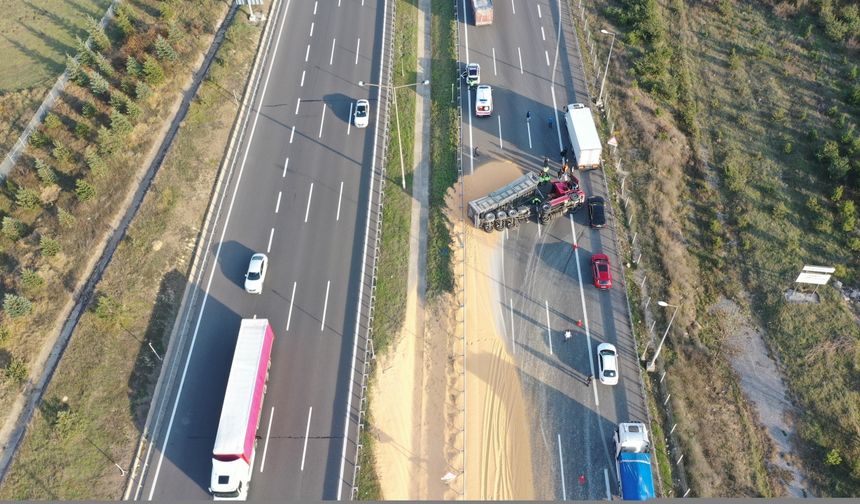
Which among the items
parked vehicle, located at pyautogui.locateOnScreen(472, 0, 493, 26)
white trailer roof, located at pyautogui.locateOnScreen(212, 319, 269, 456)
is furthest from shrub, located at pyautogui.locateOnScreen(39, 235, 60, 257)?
parked vehicle, located at pyautogui.locateOnScreen(472, 0, 493, 26)

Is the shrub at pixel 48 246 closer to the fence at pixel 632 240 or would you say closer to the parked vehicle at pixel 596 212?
the parked vehicle at pixel 596 212

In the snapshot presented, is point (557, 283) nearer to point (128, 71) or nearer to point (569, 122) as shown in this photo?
point (569, 122)

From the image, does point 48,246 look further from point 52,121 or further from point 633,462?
point 633,462

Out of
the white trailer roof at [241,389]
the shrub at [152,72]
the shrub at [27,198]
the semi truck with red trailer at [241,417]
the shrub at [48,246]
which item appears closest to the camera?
the semi truck with red trailer at [241,417]

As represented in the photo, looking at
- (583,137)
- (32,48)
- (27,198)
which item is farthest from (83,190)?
(583,137)

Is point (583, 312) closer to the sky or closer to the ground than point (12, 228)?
closer to the ground

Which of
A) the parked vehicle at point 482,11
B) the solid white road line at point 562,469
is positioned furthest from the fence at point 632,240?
the parked vehicle at point 482,11

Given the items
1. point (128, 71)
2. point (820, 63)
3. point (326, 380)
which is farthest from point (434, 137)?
point (820, 63)
